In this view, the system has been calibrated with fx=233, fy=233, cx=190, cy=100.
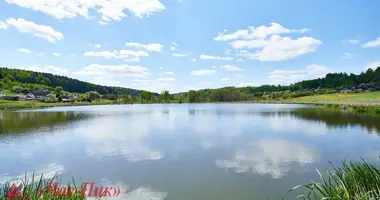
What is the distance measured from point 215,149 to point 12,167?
9.10 metres

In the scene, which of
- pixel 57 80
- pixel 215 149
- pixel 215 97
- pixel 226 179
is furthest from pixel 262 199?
pixel 57 80

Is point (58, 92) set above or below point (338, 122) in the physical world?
above

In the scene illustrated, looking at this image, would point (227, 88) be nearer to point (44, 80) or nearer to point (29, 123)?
point (44, 80)

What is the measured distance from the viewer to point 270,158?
411 inches

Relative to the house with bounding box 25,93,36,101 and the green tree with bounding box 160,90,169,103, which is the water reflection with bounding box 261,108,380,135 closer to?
the green tree with bounding box 160,90,169,103

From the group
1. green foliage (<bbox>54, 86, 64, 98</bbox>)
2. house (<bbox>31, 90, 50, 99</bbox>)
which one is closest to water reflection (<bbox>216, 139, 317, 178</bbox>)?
green foliage (<bbox>54, 86, 64, 98</bbox>)

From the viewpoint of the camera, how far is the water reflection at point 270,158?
29.1 ft

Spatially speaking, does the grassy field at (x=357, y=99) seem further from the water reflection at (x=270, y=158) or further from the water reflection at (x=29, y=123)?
the water reflection at (x=29, y=123)

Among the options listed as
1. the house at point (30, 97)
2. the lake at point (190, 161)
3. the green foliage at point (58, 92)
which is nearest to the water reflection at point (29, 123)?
the lake at point (190, 161)

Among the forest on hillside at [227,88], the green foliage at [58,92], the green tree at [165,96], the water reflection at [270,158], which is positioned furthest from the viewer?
the green tree at [165,96]

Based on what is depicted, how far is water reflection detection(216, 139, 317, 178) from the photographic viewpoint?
8.87 metres

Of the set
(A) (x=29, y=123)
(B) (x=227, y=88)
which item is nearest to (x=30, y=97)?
(A) (x=29, y=123)

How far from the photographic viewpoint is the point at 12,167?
31.4 feet

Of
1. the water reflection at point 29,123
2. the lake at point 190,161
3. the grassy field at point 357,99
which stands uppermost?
the grassy field at point 357,99
